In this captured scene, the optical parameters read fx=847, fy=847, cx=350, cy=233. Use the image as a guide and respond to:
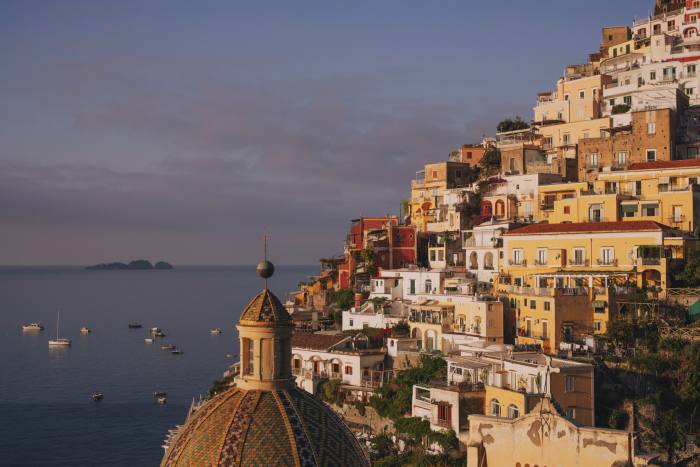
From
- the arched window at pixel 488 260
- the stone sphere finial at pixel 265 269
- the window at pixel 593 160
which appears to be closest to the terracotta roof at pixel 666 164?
the window at pixel 593 160

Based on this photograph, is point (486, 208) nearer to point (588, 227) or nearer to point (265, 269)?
point (588, 227)

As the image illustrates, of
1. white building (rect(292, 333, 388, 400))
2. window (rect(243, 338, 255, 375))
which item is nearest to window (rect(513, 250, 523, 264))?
white building (rect(292, 333, 388, 400))

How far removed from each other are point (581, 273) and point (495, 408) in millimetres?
8269

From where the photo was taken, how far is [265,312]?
1186cm

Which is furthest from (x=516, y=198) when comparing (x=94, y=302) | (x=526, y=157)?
(x=94, y=302)

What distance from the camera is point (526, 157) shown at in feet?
→ 145

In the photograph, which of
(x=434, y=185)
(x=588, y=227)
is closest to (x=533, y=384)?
(x=588, y=227)

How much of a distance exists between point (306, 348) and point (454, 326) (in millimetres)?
6373

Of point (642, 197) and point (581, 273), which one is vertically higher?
point (642, 197)

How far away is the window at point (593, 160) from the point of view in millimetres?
40406

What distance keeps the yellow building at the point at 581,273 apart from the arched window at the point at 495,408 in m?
4.78

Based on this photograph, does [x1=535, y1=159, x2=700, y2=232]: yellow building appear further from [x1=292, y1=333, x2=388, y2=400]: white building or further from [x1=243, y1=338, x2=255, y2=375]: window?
[x1=243, y1=338, x2=255, y2=375]: window

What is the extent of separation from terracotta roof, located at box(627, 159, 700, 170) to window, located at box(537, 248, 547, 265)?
6.17 metres

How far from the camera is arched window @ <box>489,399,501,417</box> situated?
84.3 feet
